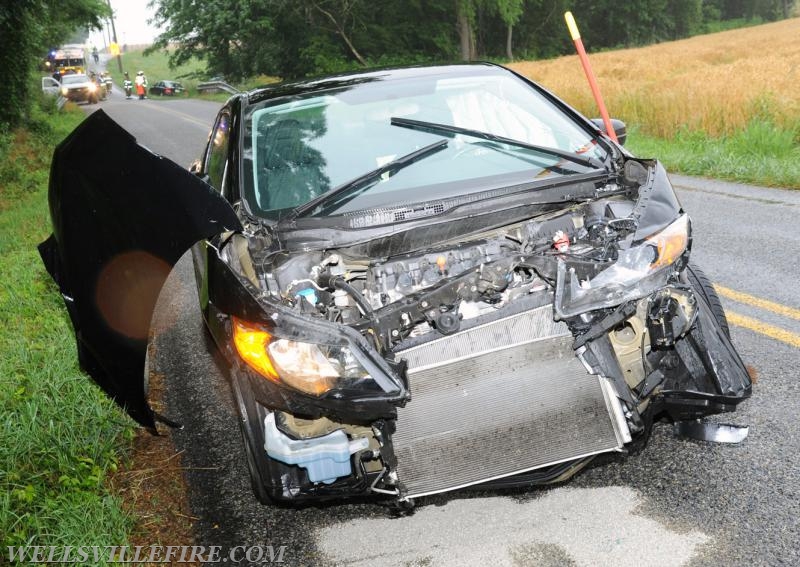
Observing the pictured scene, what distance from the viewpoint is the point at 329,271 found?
9.46ft

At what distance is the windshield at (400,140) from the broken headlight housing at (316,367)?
32.8 inches

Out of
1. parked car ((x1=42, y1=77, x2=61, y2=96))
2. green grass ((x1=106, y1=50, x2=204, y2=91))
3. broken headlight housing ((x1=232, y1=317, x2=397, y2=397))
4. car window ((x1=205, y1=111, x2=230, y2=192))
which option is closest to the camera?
broken headlight housing ((x1=232, y1=317, x2=397, y2=397))

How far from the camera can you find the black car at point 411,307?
2559 millimetres

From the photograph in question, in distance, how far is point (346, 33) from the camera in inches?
1293

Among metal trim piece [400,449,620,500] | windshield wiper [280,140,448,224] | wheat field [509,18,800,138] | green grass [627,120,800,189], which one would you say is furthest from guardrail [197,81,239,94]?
wheat field [509,18,800,138]

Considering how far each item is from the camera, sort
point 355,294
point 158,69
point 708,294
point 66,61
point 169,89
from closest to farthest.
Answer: point 355,294
point 708,294
point 169,89
point 66,61
point 158,69

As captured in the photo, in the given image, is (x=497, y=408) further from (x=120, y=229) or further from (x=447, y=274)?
(x=120, y=229)

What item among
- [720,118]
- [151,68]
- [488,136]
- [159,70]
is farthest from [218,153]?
[151,68]

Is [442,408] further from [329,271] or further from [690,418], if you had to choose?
[690,418]

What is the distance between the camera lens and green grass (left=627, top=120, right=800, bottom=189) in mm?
8297

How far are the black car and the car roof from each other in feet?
2.87

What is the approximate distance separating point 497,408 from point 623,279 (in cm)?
64

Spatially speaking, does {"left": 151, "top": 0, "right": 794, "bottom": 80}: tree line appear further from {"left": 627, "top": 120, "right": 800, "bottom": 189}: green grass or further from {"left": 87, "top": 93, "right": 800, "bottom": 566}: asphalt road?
{"left": 87, "top": 93, "right": 800, "bottom": 566}: asphalt road

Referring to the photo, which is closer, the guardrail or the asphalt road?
the asphalt road
